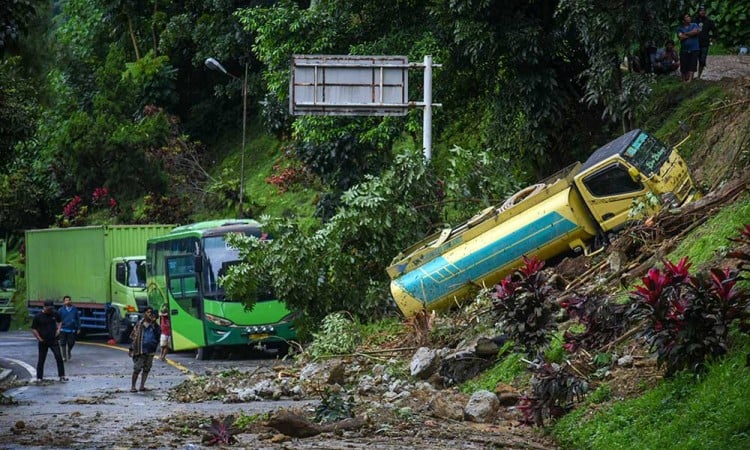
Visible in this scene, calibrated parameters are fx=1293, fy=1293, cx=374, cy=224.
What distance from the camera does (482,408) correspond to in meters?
15.6

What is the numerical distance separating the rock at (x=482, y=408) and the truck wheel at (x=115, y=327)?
79.7 ft

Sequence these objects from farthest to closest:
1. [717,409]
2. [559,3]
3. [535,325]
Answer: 1. [559,3]
2. [535,325]
3. [717,409]

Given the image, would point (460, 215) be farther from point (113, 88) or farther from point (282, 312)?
point (113, 88)

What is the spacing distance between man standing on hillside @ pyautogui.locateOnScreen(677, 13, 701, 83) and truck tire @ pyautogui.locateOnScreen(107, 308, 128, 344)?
18.1m

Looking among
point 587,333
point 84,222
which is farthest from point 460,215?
point 84,222

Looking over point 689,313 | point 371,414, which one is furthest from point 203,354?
point 689,313

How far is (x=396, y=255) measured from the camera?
25172mm

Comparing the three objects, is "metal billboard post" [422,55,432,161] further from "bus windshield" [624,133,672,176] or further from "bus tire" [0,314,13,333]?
"bus tire" [0,314,13,333]

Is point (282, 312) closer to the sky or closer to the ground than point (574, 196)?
closer to the ground

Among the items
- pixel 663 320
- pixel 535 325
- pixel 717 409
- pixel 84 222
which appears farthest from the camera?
pixel 84 222

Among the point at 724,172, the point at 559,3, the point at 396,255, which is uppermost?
the point at 559,3

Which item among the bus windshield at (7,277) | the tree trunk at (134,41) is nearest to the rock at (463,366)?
the bus windshield at (7,277)

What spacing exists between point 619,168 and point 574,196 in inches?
35.5

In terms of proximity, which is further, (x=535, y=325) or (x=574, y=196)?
(x=574, y=196)
